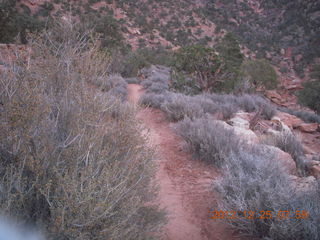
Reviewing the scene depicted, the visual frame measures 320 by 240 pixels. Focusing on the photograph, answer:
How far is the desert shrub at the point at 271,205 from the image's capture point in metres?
1.97

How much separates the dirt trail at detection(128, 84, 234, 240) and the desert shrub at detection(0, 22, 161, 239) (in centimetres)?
60

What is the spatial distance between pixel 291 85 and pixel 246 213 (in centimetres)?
2556

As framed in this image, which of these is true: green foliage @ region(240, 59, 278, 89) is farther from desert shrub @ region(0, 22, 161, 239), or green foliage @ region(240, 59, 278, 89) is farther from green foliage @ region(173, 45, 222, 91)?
desert shrub @ region(0, 22, 161, 239)

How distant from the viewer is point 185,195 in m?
3.19

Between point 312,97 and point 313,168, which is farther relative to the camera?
point 312,97

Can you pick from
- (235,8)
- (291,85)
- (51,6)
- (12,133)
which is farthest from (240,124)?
(235,8)

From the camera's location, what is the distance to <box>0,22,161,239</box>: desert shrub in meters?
1.36

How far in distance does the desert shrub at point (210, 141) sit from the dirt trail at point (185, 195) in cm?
18

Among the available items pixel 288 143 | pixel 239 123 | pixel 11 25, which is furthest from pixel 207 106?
pixel 11 25

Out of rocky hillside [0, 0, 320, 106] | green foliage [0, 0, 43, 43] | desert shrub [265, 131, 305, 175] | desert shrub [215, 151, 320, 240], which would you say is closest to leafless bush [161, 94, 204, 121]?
Result: desert shrub [265, 131, 305, 175]

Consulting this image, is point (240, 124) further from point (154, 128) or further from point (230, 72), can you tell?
point (230, 72)

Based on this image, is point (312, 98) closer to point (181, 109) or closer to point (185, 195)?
point (181, 109)
